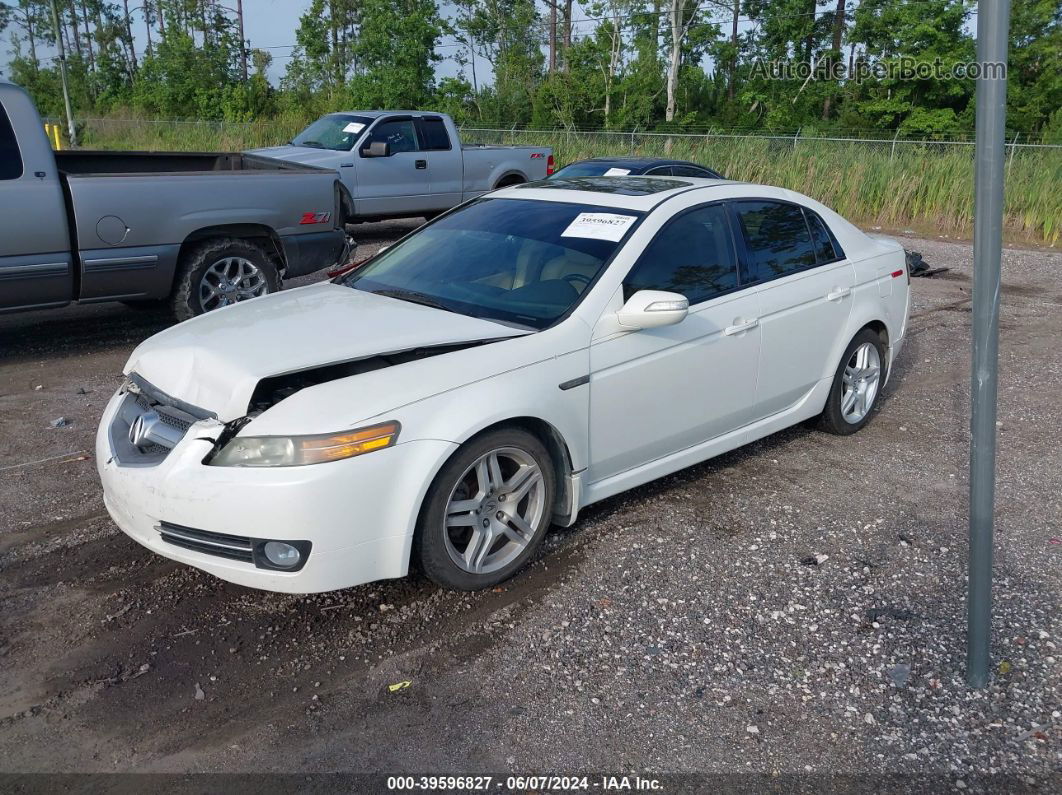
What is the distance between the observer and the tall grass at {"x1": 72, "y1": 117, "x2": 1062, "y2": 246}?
1562 cm

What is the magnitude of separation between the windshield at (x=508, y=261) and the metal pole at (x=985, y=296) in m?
1.80

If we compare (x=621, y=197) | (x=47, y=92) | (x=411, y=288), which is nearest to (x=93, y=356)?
(x=411, y=288)

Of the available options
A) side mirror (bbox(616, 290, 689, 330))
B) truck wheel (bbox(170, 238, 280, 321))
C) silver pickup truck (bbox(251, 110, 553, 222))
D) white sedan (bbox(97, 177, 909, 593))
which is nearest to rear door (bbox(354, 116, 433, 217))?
silver pickup truck (bbox(251, 110, 553, 222))

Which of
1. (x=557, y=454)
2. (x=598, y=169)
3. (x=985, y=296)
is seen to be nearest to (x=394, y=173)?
(x=598, y=169)

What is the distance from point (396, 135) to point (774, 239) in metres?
10.1

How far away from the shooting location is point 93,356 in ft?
24.9

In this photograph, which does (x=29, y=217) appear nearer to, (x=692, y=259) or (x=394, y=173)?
(x=692, y=259)

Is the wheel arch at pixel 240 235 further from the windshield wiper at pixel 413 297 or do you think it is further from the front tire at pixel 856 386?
the front tire at pixel 856 386

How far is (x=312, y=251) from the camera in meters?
8.67

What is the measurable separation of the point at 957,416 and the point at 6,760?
5.80m

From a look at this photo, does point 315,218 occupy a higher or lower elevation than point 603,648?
higher

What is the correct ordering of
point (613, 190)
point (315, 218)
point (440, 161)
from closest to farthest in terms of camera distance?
point (613, 190), point (315, 218), point (440, 161)

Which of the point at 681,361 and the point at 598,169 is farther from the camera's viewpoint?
the point at 598,169

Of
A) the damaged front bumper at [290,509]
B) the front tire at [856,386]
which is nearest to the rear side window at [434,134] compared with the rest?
the front tire at [856,386]
